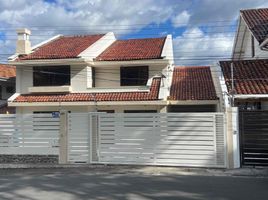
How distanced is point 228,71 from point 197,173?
23.6 ft

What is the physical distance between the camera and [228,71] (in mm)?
19359

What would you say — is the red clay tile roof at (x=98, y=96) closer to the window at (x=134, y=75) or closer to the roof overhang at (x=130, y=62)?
the window at (x=134, y=75)

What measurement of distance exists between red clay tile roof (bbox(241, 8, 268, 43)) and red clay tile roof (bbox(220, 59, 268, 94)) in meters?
1.19

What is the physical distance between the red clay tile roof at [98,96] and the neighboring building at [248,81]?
764 centimetres

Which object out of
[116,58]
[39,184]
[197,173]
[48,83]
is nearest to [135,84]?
[116,58]

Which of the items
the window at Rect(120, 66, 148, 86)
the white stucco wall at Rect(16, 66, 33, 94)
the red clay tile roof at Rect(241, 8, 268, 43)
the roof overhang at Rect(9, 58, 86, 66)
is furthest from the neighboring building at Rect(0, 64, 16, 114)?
the red clay tile roof at Rect(241, 8, 268, 43)

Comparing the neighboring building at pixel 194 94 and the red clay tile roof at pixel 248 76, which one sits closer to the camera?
the red clay tile roof at pixel 248 76

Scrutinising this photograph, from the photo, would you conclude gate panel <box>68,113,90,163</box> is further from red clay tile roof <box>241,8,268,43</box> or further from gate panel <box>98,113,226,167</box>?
red clay tile roof <box>241,8,268,43</box>

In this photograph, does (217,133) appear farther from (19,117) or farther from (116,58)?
(116,58)

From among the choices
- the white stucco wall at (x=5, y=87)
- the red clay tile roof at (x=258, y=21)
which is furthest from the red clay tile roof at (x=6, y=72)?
the red clay tile roof at (x=258, y=21)

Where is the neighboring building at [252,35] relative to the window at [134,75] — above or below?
above

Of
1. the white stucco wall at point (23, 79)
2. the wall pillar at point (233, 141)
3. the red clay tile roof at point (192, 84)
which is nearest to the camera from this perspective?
the wall pillar at point (233, 141)

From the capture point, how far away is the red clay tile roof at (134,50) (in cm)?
2897

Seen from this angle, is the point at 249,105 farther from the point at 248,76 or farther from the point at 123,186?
the point at 123,186
